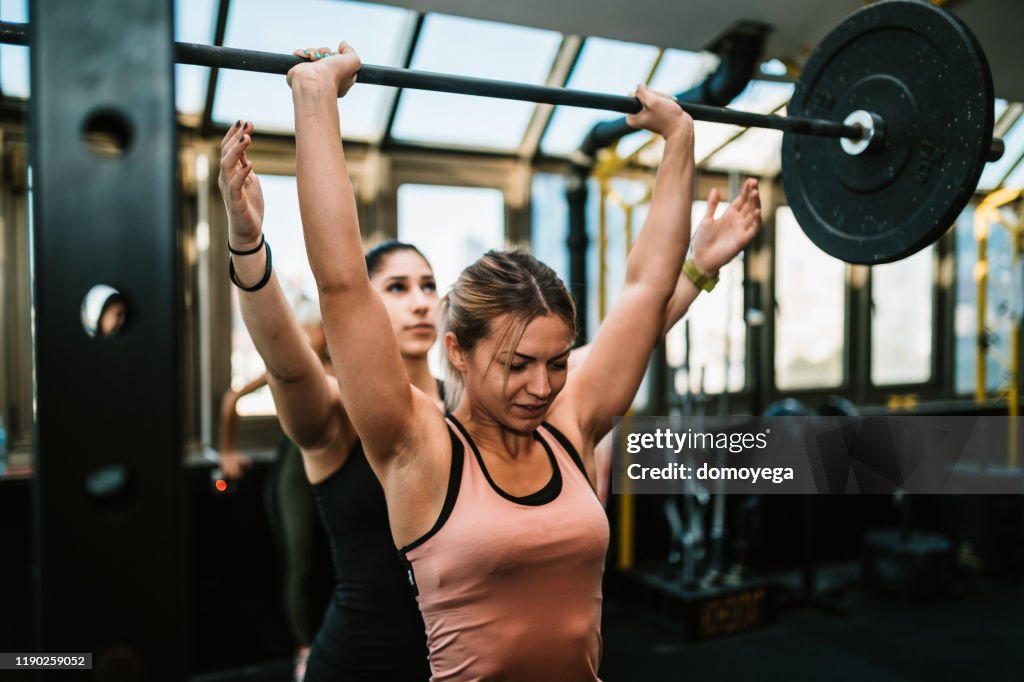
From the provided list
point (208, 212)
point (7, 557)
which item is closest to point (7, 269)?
point (208, 212)

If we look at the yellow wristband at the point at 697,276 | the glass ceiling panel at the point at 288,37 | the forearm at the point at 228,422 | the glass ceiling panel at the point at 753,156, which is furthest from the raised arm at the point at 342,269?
the glass ceiling panel at the point at 753,156

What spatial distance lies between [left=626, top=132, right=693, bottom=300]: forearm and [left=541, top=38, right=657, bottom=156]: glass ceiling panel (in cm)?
279

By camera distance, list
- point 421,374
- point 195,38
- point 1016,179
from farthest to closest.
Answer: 1. point 1016,179
2. point 195,38
3. point 421,374

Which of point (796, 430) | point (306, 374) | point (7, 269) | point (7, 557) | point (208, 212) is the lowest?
point (7, 557)

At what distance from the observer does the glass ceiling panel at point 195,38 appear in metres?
3.30

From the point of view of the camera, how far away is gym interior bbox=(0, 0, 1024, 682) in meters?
0.43

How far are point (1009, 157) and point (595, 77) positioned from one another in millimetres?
3699

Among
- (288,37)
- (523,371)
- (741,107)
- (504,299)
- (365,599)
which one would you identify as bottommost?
(365,599)

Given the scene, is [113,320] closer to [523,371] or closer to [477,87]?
[523,371]

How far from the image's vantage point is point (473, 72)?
3816 millimetres

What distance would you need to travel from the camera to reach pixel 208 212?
3.68m

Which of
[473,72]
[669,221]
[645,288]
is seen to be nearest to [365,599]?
[645,288]

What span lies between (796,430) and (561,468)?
3.41 metres

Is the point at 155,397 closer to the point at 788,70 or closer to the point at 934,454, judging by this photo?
the point at 788,70
